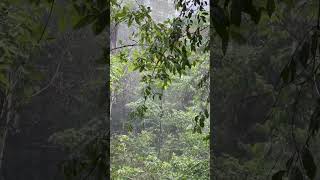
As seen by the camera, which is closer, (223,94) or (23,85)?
(23,85)

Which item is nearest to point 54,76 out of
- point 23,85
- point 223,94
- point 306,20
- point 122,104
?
point 23,85

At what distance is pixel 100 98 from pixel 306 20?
0.57 meters

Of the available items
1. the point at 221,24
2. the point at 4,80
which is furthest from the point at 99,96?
the point at 221,24

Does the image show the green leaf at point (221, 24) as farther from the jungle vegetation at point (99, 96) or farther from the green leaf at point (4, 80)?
the green leaf at point (4, 80)

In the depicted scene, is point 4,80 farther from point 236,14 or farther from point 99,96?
point 236,14

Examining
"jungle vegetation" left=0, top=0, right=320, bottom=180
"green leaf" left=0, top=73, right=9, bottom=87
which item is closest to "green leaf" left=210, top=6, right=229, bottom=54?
"jungle vegetation" left=0, top=0, right=320, bottom=180

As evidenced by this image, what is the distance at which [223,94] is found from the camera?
122 centimetres

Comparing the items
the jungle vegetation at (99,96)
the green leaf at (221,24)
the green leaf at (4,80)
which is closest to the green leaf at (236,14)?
the green leaf at (221,24)

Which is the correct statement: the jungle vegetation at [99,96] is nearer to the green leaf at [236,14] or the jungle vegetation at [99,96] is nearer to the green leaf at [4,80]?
the green leaf at [4,80]

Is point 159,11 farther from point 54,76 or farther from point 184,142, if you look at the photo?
point 54,76

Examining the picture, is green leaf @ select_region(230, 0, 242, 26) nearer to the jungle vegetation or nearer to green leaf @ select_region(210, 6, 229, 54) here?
green leaf @ select_region(210, 6, 229, 54)

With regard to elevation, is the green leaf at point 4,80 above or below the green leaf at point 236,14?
below

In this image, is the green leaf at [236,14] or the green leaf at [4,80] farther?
the green leaf at [4,80]

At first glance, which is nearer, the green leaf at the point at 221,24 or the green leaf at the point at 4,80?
the green leaf at the point at 221,24
